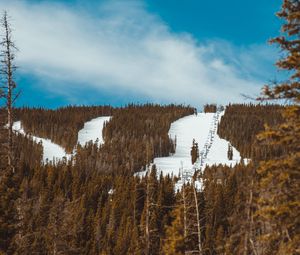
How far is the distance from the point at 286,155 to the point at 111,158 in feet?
478

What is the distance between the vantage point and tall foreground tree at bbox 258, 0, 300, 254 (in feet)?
36.4

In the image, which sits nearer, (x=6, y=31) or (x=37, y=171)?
(x=6, y=31)

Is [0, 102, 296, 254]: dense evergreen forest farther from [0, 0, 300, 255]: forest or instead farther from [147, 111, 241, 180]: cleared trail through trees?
[147, 111, 241, 180]: cleared trail through trees

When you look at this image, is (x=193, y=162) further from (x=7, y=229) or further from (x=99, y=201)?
(x=7, y=229)

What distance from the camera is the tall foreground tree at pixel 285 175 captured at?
437 inches

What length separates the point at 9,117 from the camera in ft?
56.8

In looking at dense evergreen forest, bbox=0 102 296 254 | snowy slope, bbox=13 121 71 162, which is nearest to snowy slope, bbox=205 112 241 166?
dense evergreen forest, bbox=0 102 296 254

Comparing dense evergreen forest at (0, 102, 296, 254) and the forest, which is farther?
dense evergreen forest at (0, 102, 296, 254)

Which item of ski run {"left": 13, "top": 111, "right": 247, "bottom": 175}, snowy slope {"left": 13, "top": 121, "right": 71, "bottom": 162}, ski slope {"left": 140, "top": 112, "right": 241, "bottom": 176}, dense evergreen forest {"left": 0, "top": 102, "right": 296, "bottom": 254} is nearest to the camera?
dense evergreen forest {"left": 0, "top": 102, "right": 296, "bottom": 254}

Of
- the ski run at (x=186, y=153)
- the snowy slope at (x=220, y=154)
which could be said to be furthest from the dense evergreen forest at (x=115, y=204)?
the snowy slope at (x=220, y=154)

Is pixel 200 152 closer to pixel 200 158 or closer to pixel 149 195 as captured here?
pixel 200 158

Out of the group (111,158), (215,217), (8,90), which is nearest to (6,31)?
(8,90)

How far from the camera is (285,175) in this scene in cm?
1125

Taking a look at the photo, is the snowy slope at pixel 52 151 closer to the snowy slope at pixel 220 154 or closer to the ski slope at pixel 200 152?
the ski slope at pixel 200 152
